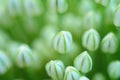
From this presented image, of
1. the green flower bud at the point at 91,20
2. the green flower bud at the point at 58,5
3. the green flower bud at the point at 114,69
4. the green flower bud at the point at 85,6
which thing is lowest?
the green flower bud at the point at 114,69

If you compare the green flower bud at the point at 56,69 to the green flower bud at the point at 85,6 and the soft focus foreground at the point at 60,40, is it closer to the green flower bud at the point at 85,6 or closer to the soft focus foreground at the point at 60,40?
the soft focus foreground at the point at 60,40

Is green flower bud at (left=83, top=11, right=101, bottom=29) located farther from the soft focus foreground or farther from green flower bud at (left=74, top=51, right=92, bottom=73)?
green flower bud at (left=74, top=51, right=92, bottom=73)

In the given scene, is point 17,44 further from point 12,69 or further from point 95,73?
point 95,73

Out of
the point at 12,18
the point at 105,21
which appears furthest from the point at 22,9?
the point at 105,21

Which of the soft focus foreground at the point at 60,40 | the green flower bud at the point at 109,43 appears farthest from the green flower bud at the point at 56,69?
the green flower bud at the point at 109,43

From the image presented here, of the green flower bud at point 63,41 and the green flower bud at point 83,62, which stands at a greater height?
the green flower bud at point 63,41

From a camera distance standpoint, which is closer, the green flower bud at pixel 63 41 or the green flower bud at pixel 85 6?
the green flower bud at pixel 63 41

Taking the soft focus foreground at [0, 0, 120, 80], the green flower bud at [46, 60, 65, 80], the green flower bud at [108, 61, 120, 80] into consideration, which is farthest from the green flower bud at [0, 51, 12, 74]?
the green flower bud at [108, 61, 120, 80]
